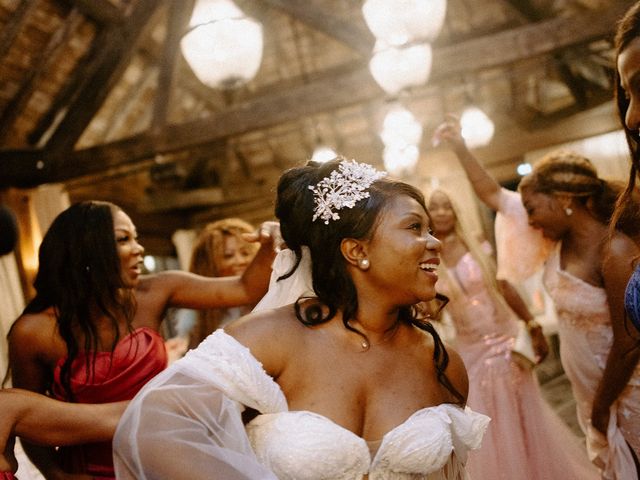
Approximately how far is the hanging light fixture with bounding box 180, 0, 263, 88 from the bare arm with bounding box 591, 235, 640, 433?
248 cm

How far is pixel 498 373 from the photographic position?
3541 mm

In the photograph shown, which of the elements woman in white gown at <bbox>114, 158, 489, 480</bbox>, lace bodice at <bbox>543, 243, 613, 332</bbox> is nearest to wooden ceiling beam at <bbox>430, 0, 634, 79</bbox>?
lace bodice at <bbox>543, 243, 613, 332</bbox>

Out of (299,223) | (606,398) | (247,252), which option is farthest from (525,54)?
(299,223)

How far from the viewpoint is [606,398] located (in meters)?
2.53

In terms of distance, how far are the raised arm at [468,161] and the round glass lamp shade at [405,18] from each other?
0.67 meters

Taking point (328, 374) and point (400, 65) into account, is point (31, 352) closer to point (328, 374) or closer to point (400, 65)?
point (328, 374)

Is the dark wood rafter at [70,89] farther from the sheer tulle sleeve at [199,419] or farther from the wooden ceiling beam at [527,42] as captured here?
the sheer tulle sleeve at [199,419]

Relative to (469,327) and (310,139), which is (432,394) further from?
(310,139)

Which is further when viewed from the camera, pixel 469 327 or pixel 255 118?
pixel 255 118

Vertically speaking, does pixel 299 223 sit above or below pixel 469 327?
above

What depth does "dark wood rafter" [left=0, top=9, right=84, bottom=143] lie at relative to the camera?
6582 mm

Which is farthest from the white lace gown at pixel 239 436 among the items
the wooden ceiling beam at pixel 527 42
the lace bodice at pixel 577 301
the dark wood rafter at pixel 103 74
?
the dark wood rafter at pixel 103 74

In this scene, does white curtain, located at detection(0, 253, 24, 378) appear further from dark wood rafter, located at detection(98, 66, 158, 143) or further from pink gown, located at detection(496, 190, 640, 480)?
pink gown, located at detection(496, 190, 640, 480)

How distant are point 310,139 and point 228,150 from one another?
5.03 feet
